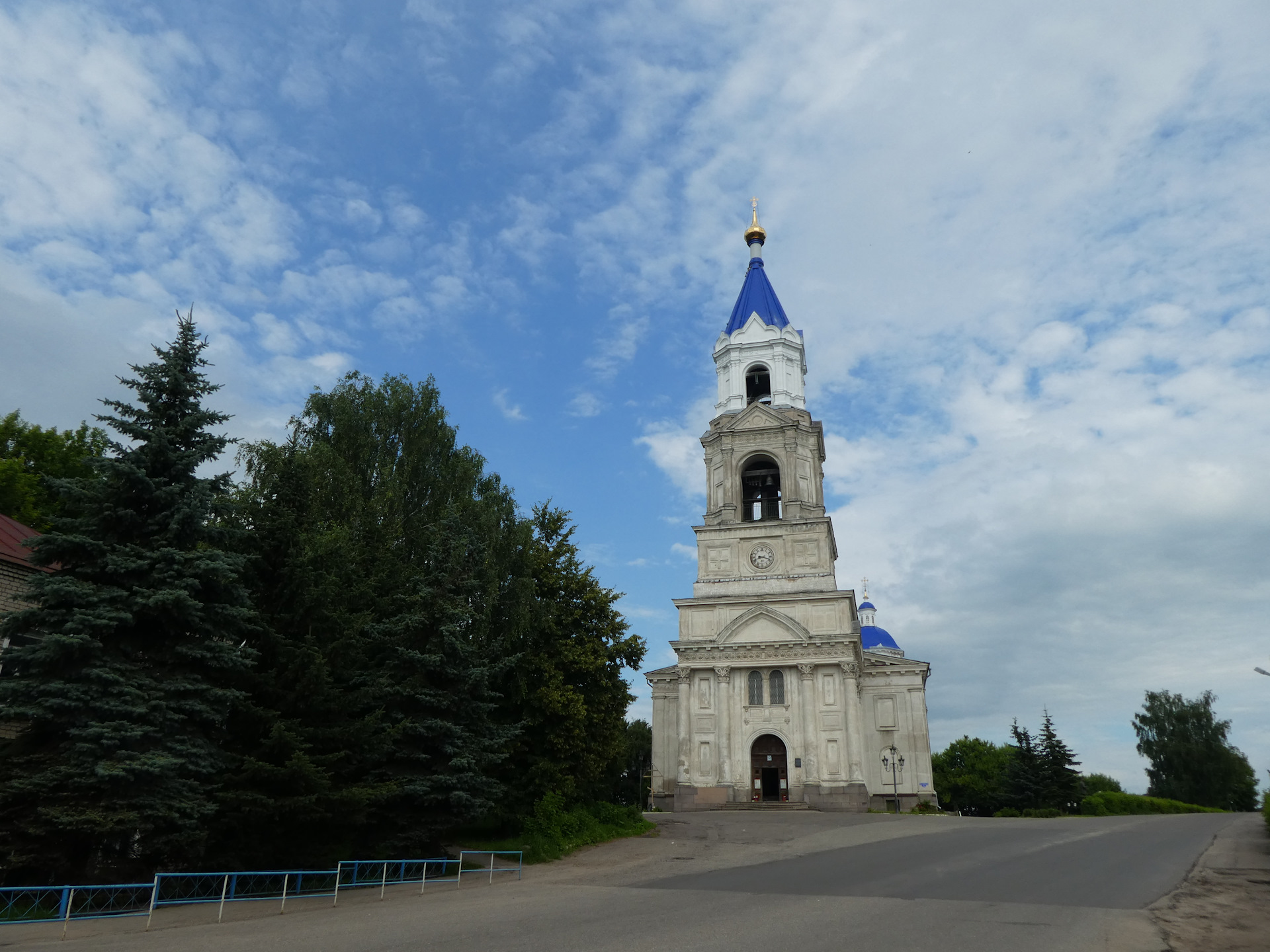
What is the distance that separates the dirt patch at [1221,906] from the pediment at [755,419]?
3216cm

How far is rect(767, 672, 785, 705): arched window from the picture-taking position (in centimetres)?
4566

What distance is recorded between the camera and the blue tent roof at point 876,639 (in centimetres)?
6800

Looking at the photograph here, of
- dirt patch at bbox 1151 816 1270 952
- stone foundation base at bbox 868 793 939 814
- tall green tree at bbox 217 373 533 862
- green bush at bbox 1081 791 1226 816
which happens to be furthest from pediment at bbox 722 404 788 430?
dirt patch at bbox 1151 816 1270 952

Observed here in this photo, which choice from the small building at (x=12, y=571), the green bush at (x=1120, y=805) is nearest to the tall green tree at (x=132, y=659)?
the small building at (x=12, y=571)

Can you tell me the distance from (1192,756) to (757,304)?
149 feet

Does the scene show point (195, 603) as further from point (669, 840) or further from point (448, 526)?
point (669, 840)

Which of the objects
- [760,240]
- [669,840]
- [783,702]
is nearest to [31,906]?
[669,840]

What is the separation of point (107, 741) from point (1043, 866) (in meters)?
18.2

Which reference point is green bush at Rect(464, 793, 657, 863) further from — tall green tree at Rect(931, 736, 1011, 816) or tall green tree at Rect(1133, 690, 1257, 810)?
tall green tree at Rect(931, 736, 1011, 816)

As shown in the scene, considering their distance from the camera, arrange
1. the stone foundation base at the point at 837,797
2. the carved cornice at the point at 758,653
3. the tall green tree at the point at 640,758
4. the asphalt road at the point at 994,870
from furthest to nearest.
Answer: the tall green tree at the point at 640,758 < the carved cornice at the point at 758,653 < the stone foundation base at the point at 837,797 < the asphalt road at the point at 994,870

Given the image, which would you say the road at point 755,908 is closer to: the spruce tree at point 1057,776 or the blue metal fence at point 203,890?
the blue metal fence at point 203,890

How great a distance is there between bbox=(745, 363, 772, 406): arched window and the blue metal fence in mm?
38225

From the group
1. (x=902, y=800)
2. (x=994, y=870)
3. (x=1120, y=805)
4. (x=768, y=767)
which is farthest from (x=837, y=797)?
(x=994, y=870)

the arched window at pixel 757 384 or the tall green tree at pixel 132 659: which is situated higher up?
the arched window at pixel 757 384
